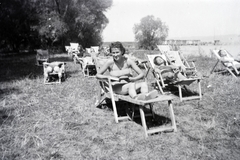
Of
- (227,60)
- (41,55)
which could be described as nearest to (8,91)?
(41,55)

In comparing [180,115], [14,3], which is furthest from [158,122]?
[14,3]

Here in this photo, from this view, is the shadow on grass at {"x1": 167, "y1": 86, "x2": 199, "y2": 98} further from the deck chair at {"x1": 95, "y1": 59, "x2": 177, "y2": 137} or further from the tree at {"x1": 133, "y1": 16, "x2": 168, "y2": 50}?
the tree at {"x1": 133, "y1": 16, "x2": 168, "y2": 50}

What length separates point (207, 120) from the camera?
3877 mm

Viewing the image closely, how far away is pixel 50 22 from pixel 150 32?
24585mm

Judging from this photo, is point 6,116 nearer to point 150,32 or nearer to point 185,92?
point 185,92

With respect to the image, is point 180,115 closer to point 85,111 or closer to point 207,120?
point 207,120

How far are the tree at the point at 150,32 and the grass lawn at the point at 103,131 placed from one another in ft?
114

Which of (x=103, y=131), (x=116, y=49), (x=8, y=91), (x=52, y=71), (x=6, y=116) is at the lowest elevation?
(x=103, y=131)

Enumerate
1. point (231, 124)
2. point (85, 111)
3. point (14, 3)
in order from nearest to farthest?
point (231, 124) < point (85, 111) < point (14, 3)

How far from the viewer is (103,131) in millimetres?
3518

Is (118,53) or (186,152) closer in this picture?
(186,152)

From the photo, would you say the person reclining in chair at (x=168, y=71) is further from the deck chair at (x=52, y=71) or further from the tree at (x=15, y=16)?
the tree at (x=15, y=16)

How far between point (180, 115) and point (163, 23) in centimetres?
3806

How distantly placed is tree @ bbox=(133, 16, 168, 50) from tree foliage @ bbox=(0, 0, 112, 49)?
31.3 ft
